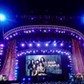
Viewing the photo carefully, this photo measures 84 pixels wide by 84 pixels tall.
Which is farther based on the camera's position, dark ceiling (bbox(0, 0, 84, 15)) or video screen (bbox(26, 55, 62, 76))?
video screen (bbox(26, 55, 62, 76))

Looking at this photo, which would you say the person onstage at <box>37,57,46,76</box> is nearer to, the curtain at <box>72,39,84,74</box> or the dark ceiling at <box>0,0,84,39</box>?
the curtain at <box>72,39,84,74</box>

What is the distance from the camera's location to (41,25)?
37.6ft

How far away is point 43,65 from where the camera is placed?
13039 mm

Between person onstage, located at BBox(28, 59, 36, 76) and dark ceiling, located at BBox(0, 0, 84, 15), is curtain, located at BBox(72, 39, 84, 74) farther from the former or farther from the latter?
person onstage, located at BBox(28, 59, 36, 76)

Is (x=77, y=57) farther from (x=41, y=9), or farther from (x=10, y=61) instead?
(x=10, y=61)

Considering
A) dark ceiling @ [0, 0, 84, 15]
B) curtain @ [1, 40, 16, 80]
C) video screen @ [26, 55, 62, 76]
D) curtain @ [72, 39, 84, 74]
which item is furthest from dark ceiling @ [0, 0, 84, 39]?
video screen @ [26, 55, 62, 76]

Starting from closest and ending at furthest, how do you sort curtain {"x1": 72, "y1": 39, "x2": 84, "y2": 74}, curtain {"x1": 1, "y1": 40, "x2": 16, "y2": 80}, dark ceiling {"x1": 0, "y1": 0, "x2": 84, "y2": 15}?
dark ceiling {"x1": 0, "y1": 0, "x2": 84, "y2": 15} → curtain {"x1": 1, "y1": 40, "x2": 16, "y2": 80} → curtain {"x1": 72, "y1": 39, "x2": 84, "y2": 74}

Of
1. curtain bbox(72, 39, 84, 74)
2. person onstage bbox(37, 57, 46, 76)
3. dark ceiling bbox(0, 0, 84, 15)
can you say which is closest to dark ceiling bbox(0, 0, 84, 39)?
dark ceiling bbox(0, 0, 84, 15)

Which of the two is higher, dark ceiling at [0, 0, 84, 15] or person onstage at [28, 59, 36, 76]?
dark ceiling at [0, 0, 84, 15]

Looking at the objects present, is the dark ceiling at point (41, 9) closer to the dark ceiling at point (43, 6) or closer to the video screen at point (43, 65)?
the dark ceiling at point (43, 6)

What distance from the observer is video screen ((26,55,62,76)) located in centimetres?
1292

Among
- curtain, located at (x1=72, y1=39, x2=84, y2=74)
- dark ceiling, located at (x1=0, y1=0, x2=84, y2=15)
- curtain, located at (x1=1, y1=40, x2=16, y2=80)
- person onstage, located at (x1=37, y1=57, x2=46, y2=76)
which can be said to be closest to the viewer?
dark ceiling, located at (x1=0, y1=0, x2=84, y2=15)

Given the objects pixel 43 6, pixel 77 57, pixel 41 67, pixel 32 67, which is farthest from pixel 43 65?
pixel 43 6

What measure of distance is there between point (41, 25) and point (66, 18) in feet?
4.28
